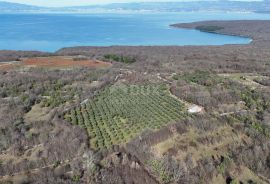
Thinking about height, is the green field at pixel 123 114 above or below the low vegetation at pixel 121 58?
above

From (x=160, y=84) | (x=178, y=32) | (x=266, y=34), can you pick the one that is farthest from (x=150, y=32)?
(x=160, y=84)

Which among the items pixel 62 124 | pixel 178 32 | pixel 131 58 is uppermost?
pixel 62 124

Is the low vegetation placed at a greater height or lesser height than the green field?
lesser

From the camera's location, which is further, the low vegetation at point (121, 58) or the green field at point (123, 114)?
the low vegetation at point (121, 58)

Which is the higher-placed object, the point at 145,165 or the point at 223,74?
the point at 145,165

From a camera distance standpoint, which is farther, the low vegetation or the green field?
the low vegetation

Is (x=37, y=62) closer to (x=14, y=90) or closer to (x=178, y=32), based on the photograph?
(x=14, y=90)

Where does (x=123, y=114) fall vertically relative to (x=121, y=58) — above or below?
above

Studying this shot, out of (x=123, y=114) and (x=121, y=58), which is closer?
(x=123, y=114)
